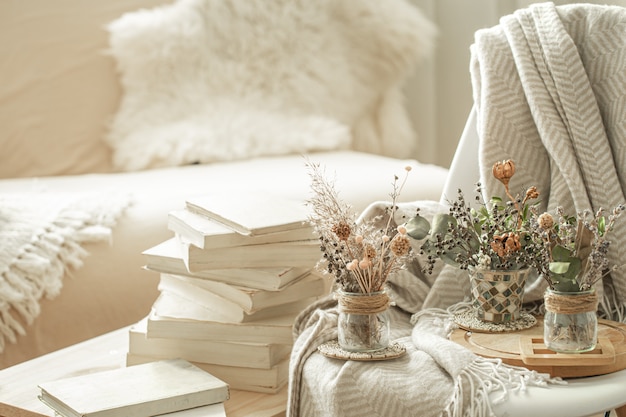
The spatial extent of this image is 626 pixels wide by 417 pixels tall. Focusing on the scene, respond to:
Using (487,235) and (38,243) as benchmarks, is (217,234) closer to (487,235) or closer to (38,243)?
(487,235)

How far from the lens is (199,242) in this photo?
1.15 m

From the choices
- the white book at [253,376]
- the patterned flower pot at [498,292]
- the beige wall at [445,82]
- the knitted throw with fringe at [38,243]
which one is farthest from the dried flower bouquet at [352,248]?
the beige wall at [445,82]

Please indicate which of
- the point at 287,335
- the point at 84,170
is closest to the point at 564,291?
the point at 287,335

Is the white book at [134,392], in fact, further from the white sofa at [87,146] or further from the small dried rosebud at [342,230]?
the white sofa at [87,146]

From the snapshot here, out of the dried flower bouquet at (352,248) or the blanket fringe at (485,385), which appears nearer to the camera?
the blanket fringe at (485,385)

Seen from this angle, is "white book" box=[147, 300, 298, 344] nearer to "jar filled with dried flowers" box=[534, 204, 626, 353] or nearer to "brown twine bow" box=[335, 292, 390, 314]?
"brown twine bow" box=[335, 292, 390, 314]

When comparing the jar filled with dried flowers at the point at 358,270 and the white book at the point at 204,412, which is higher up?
the jar filled with dried flowers at the point at 358,270

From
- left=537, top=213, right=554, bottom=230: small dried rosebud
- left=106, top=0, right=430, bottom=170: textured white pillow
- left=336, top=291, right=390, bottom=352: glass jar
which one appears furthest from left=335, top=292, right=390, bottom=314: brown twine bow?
left=106, top=0, right=430, bottom=170: textured white pillow

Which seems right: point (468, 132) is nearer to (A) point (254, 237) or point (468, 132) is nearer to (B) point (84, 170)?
(A) point (254, 237)

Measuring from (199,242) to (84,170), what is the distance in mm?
1220

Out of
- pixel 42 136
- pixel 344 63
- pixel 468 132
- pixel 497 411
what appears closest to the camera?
pixel 497 411

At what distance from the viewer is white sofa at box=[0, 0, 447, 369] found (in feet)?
6.32

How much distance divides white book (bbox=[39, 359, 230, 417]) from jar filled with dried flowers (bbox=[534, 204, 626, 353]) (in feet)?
1.41

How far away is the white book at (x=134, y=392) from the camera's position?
103 cm
